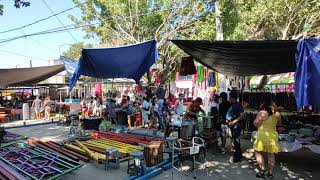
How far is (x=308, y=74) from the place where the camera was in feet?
21.7

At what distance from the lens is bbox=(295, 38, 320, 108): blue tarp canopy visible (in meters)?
6.50

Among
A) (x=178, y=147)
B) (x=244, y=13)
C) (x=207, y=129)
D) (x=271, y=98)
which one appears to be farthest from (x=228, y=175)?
(x=244, y=13)

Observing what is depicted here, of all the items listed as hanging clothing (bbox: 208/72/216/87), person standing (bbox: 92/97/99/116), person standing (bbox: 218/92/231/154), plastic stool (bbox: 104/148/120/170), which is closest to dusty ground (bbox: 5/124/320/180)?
plastic stool (bbox: 104/148/120/170)

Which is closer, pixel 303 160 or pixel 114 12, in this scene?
pixel 303 160

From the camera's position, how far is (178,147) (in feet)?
27.7

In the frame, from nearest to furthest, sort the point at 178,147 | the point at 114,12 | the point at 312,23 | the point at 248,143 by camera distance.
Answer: the point at 178,147 → the point at 248,143 → the point at 312,23 → the point at 114,12

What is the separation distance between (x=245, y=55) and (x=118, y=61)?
14.8 feet

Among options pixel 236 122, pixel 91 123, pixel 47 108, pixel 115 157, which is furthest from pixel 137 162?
pixel 47 108

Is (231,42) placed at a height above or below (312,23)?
below

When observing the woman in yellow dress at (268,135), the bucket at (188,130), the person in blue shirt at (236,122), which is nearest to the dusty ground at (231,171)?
the person in blue shirt at (236,122)

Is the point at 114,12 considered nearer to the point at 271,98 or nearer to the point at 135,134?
the point at 135,134

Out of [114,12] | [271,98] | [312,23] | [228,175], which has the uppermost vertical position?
[114,12]

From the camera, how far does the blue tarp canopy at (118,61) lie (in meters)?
10.8

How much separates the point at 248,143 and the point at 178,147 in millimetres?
4090
